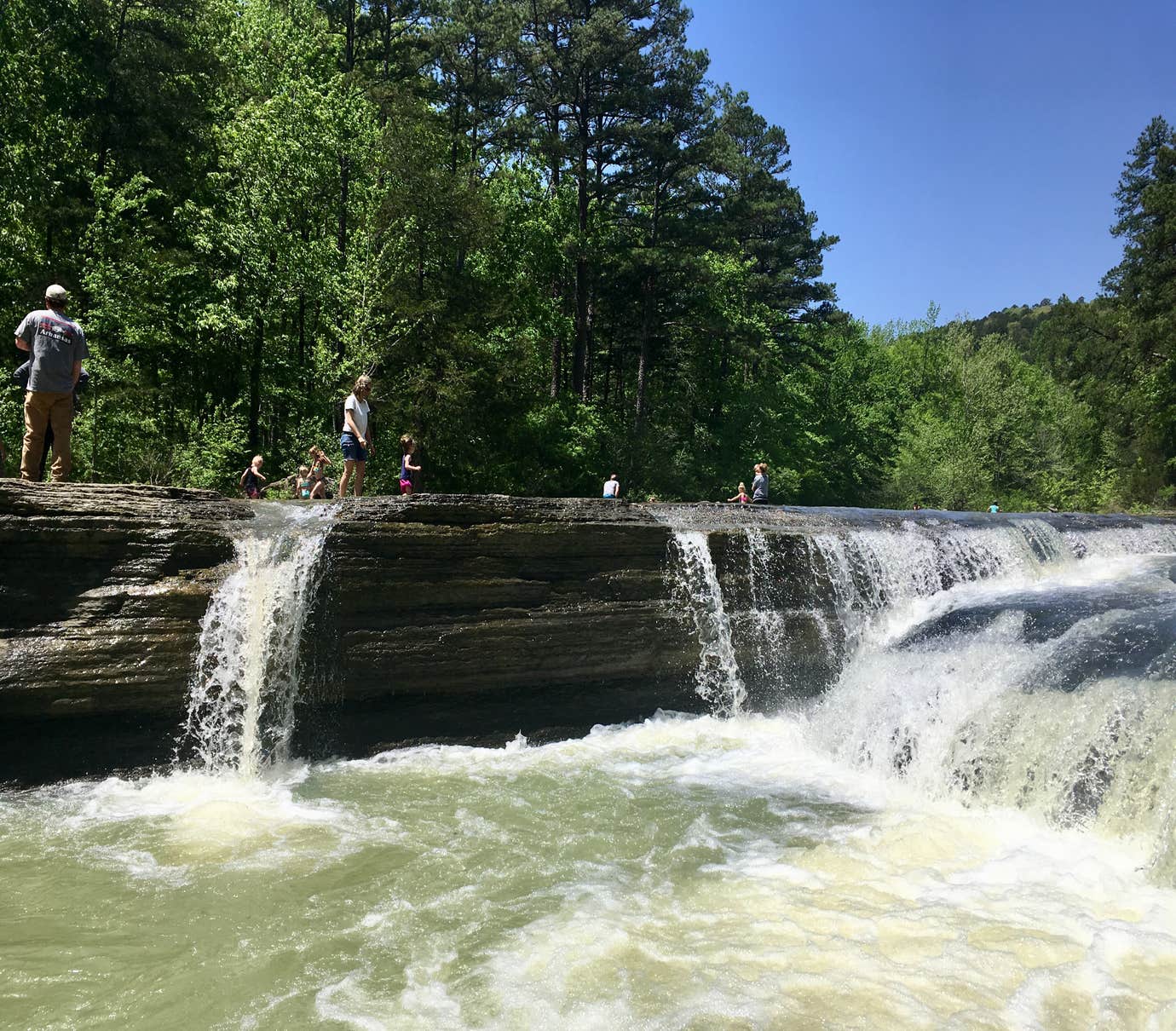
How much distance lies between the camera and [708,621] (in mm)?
9758

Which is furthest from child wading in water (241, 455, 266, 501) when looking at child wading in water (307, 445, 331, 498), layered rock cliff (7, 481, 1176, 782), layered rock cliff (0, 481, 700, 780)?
layered rock cliff (0, 481, 700, 780)

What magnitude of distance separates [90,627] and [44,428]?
90.0 inches

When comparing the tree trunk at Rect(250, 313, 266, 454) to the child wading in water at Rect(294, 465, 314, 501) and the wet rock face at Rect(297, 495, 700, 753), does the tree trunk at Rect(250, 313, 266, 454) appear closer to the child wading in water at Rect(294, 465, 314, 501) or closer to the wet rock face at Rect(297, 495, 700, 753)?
the child wading in water at Rect(294, 465, 314, 501)

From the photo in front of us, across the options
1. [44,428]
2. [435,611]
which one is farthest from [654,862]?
[44,428]

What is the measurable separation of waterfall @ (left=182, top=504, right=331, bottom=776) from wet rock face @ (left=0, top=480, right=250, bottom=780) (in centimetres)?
18

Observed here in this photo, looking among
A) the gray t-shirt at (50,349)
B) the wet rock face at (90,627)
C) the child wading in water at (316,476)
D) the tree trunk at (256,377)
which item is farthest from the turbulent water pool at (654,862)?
the tree trunk at (256,377)

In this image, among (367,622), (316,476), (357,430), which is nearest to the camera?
(367,622)

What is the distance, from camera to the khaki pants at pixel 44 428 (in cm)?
789

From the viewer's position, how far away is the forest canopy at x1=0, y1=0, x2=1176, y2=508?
15.8 metres

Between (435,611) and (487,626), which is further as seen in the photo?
(487,626)

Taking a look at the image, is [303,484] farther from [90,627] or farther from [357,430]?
[90,627]

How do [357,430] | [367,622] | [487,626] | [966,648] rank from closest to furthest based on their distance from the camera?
1. [966,648]
2. [367,622]
3. [487,626]
4. [357,430]

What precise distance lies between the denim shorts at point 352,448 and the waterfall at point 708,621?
13.2 ft

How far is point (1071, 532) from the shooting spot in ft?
46.0
